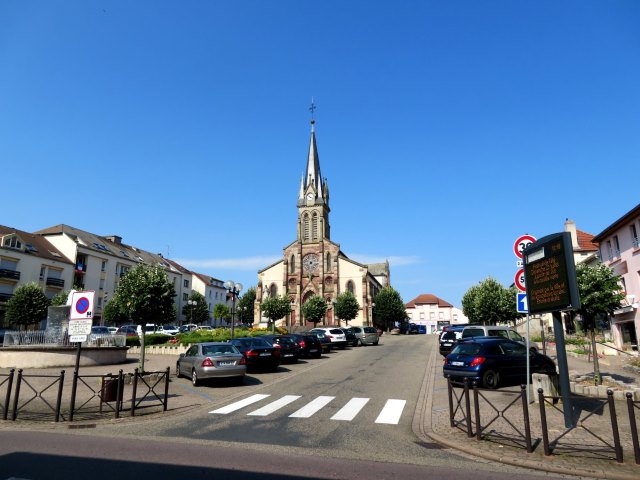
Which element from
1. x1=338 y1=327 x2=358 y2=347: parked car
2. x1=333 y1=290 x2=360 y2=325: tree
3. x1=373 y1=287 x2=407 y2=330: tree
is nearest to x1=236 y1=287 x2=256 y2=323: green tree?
x1=373 y1=287 x2=407 y2=330: tree

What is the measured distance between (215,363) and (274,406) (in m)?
3.81

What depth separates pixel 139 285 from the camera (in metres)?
17.4

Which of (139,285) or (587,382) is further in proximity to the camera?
(139,285)

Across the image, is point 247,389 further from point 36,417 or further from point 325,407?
point 36,417

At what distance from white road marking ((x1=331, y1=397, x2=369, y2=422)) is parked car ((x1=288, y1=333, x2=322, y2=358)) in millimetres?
11820

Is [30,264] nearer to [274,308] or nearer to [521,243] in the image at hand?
[274,308]

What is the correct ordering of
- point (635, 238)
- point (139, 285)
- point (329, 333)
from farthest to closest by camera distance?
point (329, 333) < point (635, 238) < point (139, 285)

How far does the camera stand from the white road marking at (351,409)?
32.2ft

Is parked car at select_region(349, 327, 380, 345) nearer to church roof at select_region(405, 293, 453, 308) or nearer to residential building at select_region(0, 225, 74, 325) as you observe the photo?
residential building at select_region(0, 225, 74, 325)

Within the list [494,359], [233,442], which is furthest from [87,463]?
[494,359]

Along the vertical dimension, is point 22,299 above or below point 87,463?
above

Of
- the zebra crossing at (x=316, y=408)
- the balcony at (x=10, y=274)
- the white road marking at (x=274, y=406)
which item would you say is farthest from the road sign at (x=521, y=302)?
the balcony at (x=10, y=274)

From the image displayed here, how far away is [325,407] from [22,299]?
33.4 m

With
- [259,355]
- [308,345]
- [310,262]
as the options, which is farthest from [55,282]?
[259,355]
